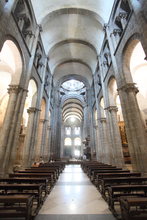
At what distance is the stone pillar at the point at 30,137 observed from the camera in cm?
968

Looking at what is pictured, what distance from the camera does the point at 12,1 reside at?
21.7 feet

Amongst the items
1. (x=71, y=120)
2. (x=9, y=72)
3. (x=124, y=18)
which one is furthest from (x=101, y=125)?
(x=71, y=120)

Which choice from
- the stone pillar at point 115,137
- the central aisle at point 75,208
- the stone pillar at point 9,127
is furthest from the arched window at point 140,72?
the central aisle at point 75,208

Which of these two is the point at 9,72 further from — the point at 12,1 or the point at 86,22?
the point at 86,22

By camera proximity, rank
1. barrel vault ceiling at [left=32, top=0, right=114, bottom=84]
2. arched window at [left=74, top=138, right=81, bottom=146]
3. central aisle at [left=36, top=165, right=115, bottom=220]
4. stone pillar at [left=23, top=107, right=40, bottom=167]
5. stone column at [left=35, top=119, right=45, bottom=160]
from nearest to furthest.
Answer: central aisle at [left=36, top=165, right=115, bottom=220] < stone pillar at [left=23, top=107, right=40, bottom=167] < barrel vault ceiling at [left=32, top=0, right=114, bottom=84] < stone column at [left=35, top=119, right=45, bottom=160] < arched window at [left=74, top=138, right=81, bottom=146]

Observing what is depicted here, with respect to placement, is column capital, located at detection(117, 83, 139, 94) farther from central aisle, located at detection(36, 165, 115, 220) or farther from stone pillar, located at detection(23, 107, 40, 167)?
stone pillar, located at detection(23, 107, 40, 167)

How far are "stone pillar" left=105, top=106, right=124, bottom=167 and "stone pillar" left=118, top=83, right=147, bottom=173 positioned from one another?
290 centimetres

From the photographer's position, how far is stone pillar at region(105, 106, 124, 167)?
9557mm

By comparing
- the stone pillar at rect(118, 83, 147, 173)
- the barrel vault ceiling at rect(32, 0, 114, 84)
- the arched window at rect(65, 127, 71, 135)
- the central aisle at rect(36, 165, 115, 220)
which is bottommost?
the central aisle at rect(36, 165, 115, 220)

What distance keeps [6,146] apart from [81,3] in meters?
15.0

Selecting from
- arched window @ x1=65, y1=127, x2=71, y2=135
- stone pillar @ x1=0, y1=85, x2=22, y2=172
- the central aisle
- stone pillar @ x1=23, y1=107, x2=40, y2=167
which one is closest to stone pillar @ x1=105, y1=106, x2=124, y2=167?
the central aisle

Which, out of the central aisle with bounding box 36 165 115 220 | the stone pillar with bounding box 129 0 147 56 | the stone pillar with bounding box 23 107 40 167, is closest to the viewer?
the central aisle with bounding box 36 165 115 220

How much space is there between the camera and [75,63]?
21953 mm

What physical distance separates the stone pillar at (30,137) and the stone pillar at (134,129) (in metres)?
7.55
